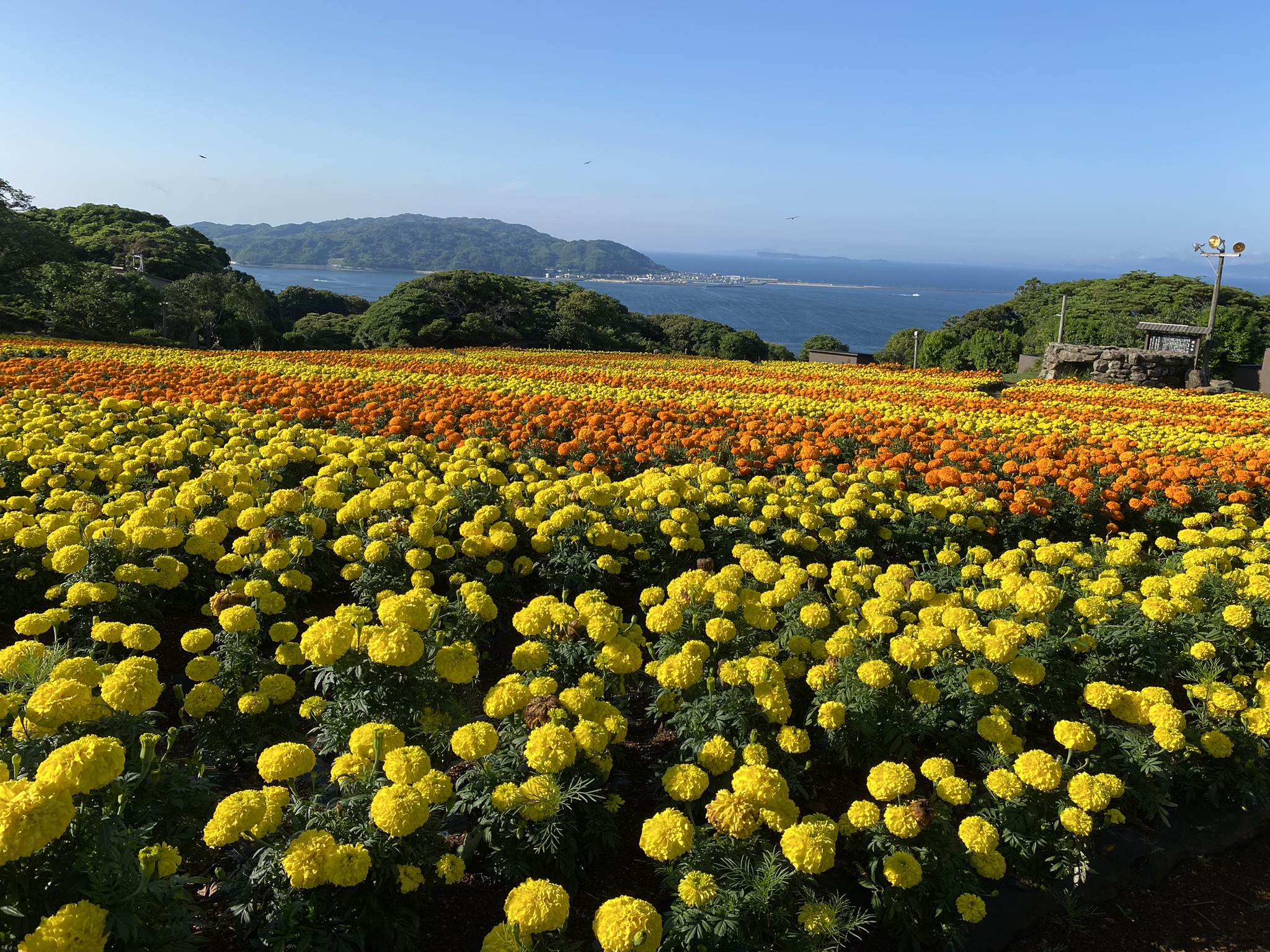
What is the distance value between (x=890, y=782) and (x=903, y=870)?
32cm

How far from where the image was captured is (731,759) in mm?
2938

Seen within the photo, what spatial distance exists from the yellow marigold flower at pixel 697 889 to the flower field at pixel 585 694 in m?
0.02

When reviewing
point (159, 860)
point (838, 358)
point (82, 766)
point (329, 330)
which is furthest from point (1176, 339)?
point (329, 330)

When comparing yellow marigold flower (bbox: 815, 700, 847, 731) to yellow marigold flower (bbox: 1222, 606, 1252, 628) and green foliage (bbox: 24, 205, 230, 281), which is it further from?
green foliage (bbox: 24, 205, 230, 281)

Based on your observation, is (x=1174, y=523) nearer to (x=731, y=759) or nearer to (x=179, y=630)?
(x=731, y=759)

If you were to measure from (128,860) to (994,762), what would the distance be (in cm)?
334

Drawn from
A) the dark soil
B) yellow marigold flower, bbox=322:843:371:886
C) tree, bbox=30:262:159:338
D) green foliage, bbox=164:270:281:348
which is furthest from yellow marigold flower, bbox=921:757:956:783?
→ green foliage, bbox=164:270:281:348

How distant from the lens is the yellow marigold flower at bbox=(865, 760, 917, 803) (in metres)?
2.79

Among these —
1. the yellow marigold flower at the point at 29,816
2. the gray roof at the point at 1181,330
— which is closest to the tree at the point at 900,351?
the gray roof at the point at 1181,330

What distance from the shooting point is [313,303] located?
73.3 m

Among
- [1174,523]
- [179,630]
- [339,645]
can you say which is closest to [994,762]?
[339,645]

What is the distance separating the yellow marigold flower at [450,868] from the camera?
8.38 feet

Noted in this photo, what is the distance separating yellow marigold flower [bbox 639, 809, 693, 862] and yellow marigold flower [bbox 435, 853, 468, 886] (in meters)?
0.69

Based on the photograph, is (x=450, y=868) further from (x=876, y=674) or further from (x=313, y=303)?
(x=313, y=303)
